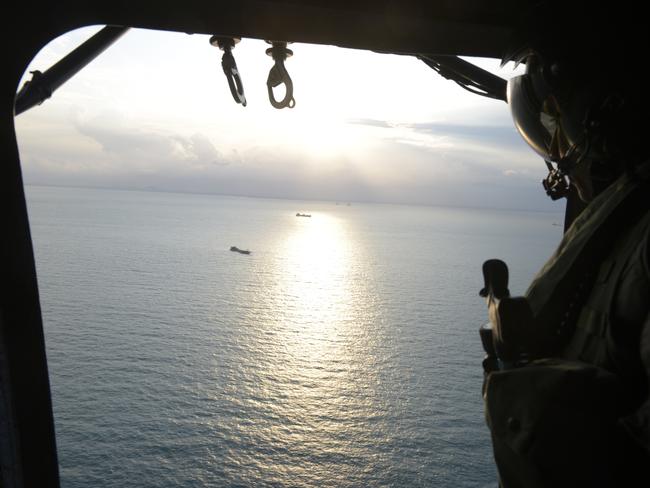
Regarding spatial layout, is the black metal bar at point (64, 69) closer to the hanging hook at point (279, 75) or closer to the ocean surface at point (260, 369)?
the hanging hook at point (279, 75)

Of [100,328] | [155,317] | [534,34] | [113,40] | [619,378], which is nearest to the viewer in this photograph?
[619,378]

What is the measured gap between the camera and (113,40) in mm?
2514

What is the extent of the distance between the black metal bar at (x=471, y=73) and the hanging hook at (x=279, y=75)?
26.6 inches

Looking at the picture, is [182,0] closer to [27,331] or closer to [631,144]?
[27,331]

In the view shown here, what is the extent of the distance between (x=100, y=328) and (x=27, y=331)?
49.1m

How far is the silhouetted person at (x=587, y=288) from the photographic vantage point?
95 cm

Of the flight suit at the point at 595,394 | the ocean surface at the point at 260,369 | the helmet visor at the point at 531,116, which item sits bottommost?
the ocean surface at the point at 260,369

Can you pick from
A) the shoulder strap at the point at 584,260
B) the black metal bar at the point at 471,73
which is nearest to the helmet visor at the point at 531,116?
the shoulder strap at the point at 584,260

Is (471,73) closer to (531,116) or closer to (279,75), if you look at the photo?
(279,75)

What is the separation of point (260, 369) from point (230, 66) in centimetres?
4555

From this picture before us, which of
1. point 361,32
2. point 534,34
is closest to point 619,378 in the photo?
point 534,34


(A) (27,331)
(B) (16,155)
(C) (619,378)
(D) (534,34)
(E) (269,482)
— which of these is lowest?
(E) (269,482)

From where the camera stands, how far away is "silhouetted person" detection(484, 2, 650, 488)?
3.12 ft

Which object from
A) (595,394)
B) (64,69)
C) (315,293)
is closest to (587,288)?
(595,394)
